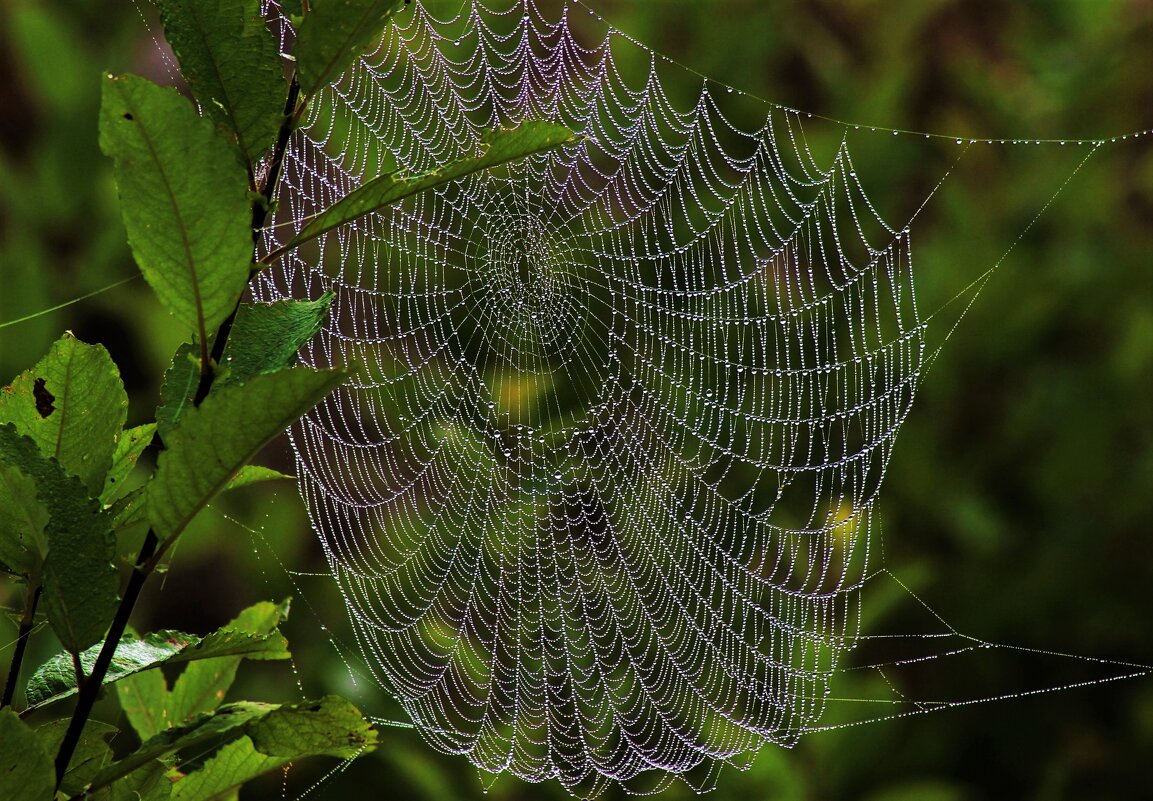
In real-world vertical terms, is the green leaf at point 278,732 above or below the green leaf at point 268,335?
below

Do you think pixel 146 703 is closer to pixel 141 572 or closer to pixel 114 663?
pixel 114 663

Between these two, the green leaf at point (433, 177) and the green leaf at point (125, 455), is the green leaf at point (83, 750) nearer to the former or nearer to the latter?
the green leaf at point (125, 455)

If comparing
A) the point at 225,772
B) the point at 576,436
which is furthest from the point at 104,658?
the point at 576,436

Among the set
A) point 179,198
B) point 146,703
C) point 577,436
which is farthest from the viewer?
point 577,436

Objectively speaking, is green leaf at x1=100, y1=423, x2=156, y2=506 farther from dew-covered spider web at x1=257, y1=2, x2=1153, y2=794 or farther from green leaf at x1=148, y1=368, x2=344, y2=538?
dew-covered spider web at x1=257, y1=2, x2=1153, y2=794

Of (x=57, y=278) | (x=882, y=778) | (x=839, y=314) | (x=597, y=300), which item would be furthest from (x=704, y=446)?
(x=57, y=278)

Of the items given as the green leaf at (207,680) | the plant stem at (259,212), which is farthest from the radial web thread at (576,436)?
the plant stem at (259,212)
